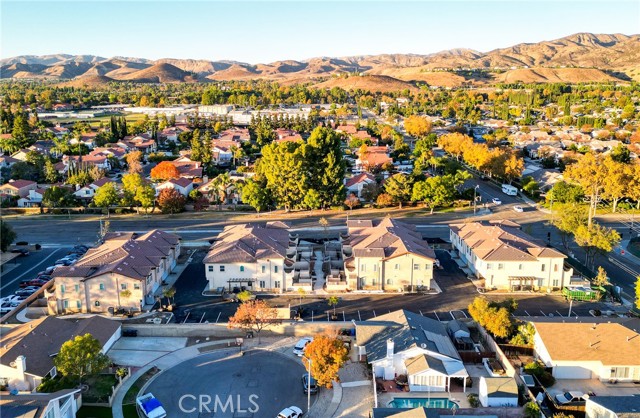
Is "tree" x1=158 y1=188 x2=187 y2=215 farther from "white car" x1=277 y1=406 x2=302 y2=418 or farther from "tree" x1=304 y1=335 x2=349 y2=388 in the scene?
"white car" x1=277 y1=406 x2=302 y2=418

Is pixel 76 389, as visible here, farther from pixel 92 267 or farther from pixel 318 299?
pixel 318 299

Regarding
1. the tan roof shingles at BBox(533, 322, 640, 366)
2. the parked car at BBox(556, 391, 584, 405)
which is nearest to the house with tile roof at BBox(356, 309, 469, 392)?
the parked car at BBox(556, 391, 584, 405)

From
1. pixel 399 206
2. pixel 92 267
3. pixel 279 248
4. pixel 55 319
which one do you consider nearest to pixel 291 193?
pixel 399 206

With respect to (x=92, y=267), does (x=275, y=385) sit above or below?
below

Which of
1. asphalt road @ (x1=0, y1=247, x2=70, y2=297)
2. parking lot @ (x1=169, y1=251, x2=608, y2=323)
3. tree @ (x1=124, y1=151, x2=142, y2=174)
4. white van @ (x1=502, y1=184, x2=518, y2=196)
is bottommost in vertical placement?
parking lot @ (x1=169, y1=251, x2=608, y2=323)

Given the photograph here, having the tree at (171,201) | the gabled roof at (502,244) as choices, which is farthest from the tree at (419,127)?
the gabled roof at (502,244)
